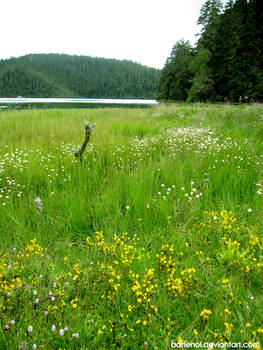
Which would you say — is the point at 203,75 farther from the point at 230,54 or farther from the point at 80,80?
the point at 80,80

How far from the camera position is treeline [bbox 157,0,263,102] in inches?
1061

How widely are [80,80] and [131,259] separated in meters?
205

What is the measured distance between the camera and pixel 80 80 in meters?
184

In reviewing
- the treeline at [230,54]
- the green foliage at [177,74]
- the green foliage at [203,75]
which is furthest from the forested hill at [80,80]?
the green foliage at [203,75]

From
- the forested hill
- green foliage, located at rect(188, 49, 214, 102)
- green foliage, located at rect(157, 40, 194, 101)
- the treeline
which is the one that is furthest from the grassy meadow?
the forested hill

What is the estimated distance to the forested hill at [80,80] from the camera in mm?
141000

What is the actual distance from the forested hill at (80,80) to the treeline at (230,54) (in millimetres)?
113037

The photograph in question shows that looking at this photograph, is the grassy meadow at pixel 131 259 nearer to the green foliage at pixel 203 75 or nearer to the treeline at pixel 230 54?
the treeline at pixel 230 54

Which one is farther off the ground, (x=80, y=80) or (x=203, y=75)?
(x=80, y=80)

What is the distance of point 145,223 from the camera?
306cm

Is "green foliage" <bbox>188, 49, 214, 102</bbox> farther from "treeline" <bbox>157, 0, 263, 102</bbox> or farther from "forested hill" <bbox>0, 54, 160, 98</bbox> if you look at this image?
"forested hill" <bbox>0, 54, 160, 98</bbox>

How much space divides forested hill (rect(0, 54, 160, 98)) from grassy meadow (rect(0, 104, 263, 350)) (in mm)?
152463

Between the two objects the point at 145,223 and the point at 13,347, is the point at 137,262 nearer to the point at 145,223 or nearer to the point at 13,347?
the point at 145,223

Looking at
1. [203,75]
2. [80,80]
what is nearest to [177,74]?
[203,75]
